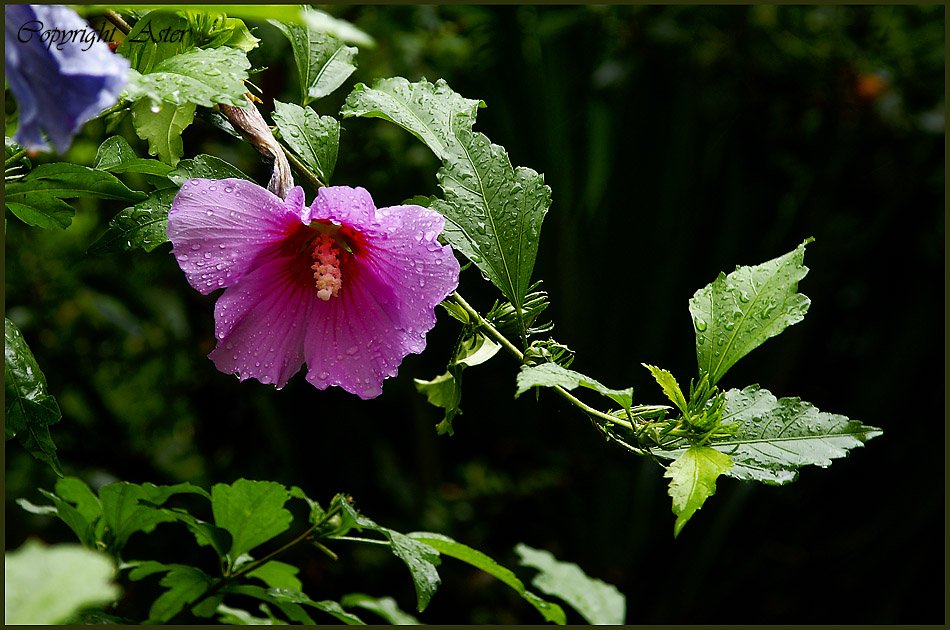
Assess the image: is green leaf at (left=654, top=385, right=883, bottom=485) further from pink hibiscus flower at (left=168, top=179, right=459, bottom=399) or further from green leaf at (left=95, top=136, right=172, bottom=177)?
green leaf at (left=95, top=136, right=172, bottom=177)

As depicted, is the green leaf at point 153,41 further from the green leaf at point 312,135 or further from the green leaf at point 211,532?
the green leaf at point 211,532

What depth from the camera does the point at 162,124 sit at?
1.70ft

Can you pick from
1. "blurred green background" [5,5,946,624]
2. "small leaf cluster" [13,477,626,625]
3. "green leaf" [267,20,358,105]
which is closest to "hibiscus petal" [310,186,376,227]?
"green leaf" [267,20,358,105]

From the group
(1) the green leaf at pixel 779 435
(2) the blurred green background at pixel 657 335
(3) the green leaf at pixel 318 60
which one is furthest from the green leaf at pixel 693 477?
(2) the blurred green background at pixel 657 335

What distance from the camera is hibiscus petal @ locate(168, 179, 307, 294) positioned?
51cm

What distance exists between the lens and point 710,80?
2.01 meters

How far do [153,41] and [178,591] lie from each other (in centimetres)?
39

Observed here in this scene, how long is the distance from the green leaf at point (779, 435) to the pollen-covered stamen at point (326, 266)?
0.74ft

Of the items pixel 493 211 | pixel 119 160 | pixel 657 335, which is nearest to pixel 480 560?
pixel 493 211

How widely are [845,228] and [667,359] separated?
54 centimetres

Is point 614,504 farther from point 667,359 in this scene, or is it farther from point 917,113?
point 917,113

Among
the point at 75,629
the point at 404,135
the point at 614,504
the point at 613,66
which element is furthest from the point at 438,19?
the point at 75,629

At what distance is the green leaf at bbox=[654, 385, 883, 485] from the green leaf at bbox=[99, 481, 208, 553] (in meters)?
0.36

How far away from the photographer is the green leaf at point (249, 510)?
636 millimetres
